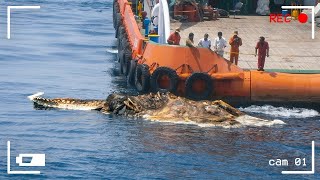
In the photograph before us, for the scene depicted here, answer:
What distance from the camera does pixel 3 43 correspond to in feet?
171

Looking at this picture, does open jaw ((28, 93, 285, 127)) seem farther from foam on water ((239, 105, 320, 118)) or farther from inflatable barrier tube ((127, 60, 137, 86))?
inflatable barrier tube ((127, 60, 137, 86))

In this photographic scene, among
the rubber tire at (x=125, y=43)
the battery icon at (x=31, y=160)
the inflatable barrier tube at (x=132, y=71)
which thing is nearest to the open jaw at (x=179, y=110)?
the inflatable barrier tube at (x=132, y=71)

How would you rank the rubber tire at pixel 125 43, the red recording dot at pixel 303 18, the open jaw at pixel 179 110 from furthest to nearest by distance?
the red recording dot at pixel 303 18 < the rubber tire at pixel 125 43 < the open jaw at pixel 179 110

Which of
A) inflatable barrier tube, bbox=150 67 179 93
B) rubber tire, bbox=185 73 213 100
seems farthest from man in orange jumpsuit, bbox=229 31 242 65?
inflatable barrier tube, bbox=150 67 179 93

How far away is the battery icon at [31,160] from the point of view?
27.0m

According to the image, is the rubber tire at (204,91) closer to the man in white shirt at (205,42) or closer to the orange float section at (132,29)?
the man in white shirt at (205,42)

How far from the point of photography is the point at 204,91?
3303 cm

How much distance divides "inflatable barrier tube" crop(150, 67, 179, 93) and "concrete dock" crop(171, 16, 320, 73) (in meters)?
2.48

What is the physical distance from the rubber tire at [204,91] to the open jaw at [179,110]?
771 mm

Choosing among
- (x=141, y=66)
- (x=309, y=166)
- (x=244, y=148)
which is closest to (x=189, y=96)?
(x=141, y=66)

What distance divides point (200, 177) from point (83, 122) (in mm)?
6692

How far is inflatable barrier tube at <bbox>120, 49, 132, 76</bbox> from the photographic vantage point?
127ft

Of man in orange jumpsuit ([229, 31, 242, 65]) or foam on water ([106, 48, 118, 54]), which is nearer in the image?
man in orange jumpsuit ([229, 31, 242, 65])

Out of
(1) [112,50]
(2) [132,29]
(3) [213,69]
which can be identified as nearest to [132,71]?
(2) [132,29]
